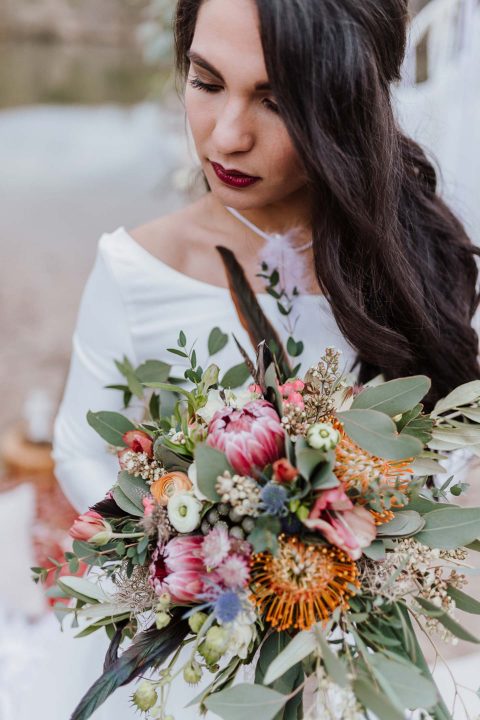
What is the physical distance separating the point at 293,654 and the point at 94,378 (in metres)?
0.70

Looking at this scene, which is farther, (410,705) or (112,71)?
(112,71)

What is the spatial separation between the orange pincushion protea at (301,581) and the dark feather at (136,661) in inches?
3.9

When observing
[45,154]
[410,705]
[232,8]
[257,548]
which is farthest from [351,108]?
[45,154]

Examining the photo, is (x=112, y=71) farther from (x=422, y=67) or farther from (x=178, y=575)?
(x=178, y=575)

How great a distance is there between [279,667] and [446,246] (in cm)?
82

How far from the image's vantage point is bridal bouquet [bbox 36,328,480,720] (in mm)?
653

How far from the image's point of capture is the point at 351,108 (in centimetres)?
91

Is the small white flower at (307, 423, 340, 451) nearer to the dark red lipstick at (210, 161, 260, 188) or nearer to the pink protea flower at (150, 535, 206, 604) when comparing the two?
the pink protea flower at (150, 535, 206, 604)

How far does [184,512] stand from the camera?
27.4 inches

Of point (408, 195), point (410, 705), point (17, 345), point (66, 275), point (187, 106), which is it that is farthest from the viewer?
point (66, 275)

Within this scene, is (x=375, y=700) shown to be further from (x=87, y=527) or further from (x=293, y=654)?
(x=87, y=527)

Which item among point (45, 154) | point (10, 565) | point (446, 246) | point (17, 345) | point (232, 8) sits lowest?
point (10, 565)

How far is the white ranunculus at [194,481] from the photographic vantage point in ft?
2.29

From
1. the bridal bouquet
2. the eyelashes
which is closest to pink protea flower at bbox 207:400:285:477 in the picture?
the bridal bouquet
